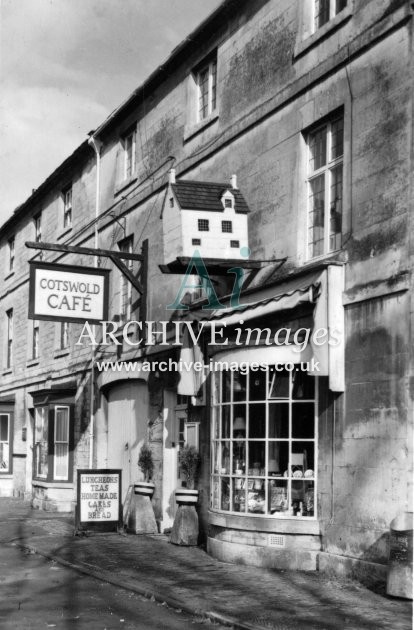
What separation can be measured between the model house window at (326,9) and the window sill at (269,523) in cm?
690

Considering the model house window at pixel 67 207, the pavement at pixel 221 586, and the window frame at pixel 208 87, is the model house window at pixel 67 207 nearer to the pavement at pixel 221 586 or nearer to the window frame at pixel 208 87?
the window frame at pixel 208 87

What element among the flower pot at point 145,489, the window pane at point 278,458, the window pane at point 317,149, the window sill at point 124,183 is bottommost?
the flower pot at point 145,489

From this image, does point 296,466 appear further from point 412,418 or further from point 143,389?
point 143,389

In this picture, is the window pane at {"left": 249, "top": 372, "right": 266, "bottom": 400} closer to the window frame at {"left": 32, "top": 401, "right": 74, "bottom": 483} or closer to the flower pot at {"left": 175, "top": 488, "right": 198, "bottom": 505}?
→ the flower pot at {"left": 175, "top": 488, "right": 198, "bottom": 505}

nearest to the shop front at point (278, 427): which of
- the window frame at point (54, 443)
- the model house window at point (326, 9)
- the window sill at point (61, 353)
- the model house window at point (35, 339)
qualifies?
the model house window at point (326, 9)

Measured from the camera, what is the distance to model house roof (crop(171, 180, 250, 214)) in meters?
13.0

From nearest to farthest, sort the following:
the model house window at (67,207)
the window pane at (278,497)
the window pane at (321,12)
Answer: the window pane at (278,497) → the window pane at (321,12) → the model house window at (67,207)

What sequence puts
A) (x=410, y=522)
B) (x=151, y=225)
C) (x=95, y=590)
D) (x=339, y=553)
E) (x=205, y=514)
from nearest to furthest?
1. (x=410, y=522)
2. (x=95, y=590)
3. (x=339, y=553)
4. (x=205, y=514)
5. (x=151, y=225)

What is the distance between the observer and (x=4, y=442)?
26.8m

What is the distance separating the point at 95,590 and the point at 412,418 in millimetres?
4147

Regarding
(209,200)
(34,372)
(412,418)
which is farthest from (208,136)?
(34,372)

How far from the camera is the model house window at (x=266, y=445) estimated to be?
11.4 m

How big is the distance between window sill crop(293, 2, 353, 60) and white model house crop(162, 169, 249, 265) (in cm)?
233

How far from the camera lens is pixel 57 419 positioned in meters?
21.2
